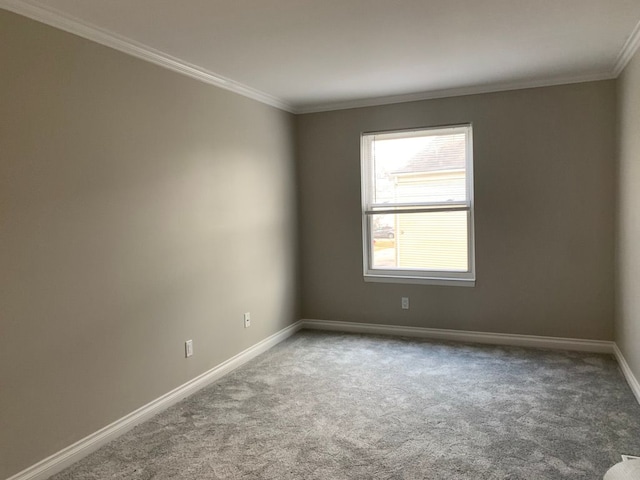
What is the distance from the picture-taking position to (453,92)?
14.3 feet

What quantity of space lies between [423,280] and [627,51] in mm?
2432

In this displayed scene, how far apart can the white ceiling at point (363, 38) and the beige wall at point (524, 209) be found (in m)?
0.30

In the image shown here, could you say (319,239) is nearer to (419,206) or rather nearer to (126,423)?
(419,206)

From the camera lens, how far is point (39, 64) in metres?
2.38

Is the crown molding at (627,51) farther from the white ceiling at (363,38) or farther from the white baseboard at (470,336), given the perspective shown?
the white baseboard at (470,336)

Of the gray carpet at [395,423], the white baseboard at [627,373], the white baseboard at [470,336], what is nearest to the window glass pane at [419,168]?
the white baseboard at [470,336]

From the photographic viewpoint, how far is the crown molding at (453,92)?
3951 millimetres

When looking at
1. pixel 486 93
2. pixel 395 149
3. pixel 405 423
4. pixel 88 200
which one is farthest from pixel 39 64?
pixel 486 93

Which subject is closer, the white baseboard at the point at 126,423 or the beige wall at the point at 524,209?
the white baseboard at the point at 126,423

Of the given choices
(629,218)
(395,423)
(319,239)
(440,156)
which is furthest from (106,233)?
(629,218)

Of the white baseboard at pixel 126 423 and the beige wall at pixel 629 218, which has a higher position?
the beige wall at pixel 629 218

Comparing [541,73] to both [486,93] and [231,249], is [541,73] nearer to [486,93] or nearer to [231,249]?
[486,93]

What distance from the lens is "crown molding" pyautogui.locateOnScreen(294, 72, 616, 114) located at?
156 inches

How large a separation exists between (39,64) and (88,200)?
0.71m
